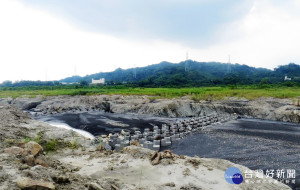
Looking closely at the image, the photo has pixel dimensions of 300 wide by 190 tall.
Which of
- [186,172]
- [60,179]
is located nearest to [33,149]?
[60,179]

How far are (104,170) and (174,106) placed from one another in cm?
1581

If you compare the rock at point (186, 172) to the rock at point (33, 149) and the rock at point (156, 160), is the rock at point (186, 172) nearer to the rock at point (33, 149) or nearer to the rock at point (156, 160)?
the rock at point (156, 160)

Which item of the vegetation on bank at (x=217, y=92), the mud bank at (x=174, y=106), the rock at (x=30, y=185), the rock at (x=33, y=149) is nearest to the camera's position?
the rock at (x=30, y=185)

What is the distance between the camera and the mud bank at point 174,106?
17.5 metres

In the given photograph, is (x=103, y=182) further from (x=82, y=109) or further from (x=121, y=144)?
(x=82, y=109)

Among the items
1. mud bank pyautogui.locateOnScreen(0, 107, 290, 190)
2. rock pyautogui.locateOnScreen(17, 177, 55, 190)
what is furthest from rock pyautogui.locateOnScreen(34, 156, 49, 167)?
rock pyautogui.locateOnScreen(17, 177, 55, 190)

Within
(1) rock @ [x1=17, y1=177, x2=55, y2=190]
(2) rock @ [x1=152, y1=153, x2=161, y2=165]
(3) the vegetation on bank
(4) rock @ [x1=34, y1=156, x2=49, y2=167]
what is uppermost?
(3) the vegetation on bank

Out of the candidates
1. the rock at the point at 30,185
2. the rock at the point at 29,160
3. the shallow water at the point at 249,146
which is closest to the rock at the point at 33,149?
the rock at the point at 29,160

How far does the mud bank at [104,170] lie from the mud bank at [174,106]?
13380 mm

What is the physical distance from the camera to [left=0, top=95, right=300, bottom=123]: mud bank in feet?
57.3

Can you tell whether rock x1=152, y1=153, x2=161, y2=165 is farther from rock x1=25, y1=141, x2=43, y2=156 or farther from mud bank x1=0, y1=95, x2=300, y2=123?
mud bank x1=0, y1=95, x2=300, y2=123

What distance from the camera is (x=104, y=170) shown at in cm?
598

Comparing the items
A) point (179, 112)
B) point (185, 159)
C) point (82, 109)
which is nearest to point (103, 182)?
point (185, 159)

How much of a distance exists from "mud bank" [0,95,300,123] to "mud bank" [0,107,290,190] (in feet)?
43.9
